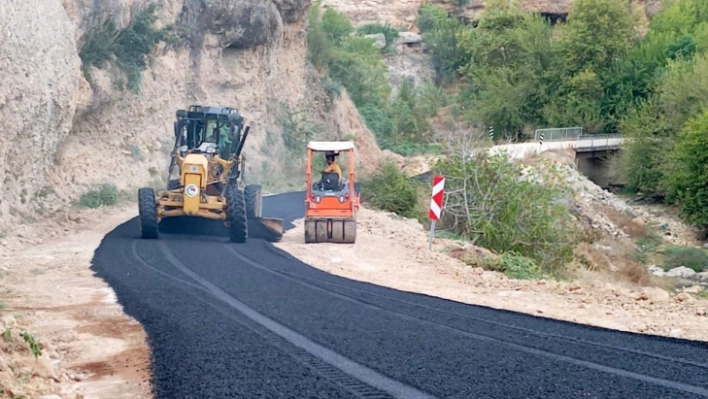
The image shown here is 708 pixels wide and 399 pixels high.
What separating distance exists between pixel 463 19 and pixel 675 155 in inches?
2104

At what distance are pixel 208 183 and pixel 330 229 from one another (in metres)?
3.15

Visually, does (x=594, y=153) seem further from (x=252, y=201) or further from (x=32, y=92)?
(x=32, y=92)

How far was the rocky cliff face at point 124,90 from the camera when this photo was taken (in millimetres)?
22234

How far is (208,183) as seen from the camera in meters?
21.2

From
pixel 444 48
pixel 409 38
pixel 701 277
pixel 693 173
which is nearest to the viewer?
pixel 701 277

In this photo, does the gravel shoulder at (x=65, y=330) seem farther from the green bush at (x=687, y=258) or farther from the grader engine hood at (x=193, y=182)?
the green bush at (x=687, y=258)

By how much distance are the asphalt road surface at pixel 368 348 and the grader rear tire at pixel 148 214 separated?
4.81 meters

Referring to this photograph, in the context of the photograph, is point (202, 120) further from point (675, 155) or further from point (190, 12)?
point (675, 155)

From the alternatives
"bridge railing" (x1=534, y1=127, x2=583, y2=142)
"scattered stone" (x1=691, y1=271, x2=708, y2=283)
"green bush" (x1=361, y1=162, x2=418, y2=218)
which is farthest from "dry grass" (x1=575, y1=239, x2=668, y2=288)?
"bridge railing" (x1=534, y1=127, x2=583, y2=142)

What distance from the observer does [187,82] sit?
3744cm

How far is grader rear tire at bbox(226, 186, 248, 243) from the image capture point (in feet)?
65.4

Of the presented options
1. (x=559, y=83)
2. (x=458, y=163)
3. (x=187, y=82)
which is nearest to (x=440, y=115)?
(x=559, y=83)

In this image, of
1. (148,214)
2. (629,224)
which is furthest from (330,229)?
(629,224)

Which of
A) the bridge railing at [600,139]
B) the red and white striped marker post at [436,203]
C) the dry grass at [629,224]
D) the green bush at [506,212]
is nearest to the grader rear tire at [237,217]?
the red and white striped marker post at [436,203]
